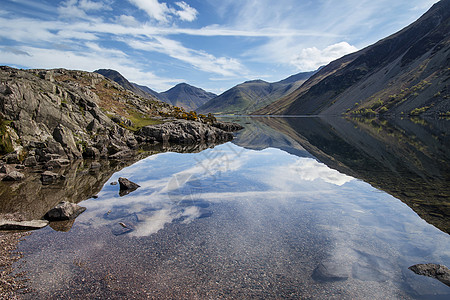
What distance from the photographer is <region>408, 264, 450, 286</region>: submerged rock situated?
420 inches

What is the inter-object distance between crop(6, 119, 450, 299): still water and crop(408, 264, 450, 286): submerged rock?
38 centimetres

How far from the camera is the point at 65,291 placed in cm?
1025

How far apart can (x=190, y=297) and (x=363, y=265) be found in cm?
882

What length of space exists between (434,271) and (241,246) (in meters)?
9.25

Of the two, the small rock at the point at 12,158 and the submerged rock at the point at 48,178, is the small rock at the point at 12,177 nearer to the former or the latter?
the submerged rock at the point at 48,178

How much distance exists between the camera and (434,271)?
1107cm

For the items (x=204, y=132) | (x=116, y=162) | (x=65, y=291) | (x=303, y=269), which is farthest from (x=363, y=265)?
(x=204, y=132)

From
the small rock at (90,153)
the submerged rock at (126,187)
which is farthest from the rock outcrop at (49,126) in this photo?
the submerged rock at (126,187)

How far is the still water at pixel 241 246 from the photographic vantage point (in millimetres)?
10461

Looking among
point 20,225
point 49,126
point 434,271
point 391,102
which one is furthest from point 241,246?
point 391,102

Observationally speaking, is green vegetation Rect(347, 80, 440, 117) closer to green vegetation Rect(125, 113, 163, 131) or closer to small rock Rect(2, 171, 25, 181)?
green vegetation Rect(125, 113, 163, 131)

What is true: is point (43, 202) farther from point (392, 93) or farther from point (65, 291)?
point (392, 93)

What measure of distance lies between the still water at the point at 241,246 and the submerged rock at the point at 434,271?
0.38m

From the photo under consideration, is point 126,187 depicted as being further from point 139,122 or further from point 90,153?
point 139,122
